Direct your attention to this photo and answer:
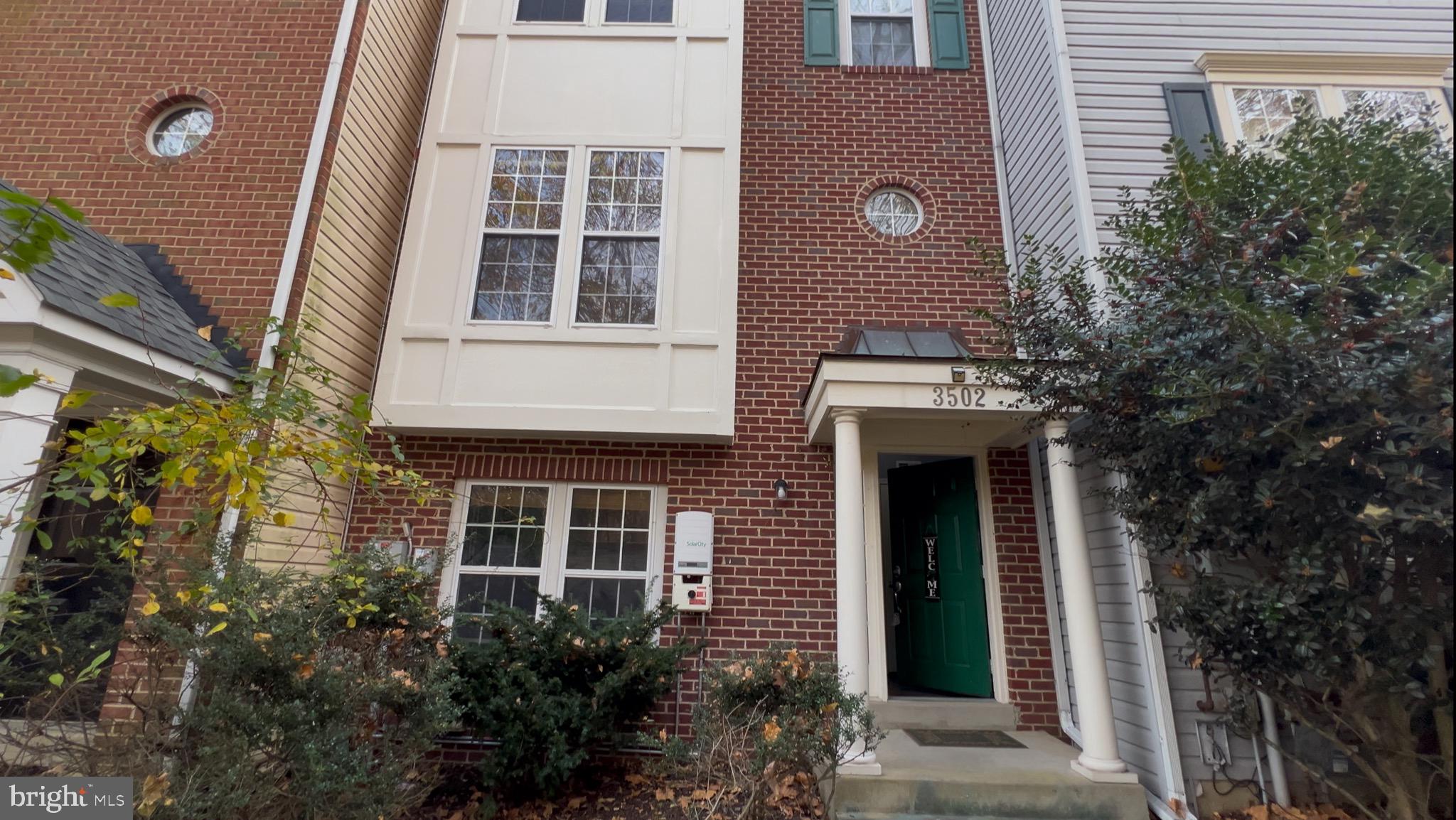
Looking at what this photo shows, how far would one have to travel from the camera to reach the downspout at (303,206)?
4410 millimetres

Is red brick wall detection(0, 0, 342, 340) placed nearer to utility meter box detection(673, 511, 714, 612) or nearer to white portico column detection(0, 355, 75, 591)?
white portico column detection(0, 355, 75, 591)

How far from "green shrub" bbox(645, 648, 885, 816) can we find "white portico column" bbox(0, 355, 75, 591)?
372 centimetres

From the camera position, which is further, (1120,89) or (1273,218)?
(1120,89)

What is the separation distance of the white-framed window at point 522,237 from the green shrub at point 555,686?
2.62 meters

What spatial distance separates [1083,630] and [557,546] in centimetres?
389

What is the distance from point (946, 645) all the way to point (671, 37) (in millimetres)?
6311

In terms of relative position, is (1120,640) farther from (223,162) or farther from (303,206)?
(223,162)

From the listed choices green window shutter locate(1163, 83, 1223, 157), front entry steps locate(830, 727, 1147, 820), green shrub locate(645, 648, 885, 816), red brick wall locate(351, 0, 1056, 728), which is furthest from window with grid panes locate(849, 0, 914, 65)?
front entry steps locate(830, 727, 1147, 820)

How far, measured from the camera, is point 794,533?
542 cm

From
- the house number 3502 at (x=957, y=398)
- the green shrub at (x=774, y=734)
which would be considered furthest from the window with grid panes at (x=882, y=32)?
the green shrub at (x=774, y=734)

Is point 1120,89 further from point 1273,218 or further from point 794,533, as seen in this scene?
point 794,533

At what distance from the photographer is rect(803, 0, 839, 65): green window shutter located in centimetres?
690

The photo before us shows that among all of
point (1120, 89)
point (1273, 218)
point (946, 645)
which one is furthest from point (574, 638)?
point (1120, 89)

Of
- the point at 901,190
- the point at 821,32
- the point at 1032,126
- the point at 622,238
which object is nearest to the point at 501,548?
the point at 622,238
